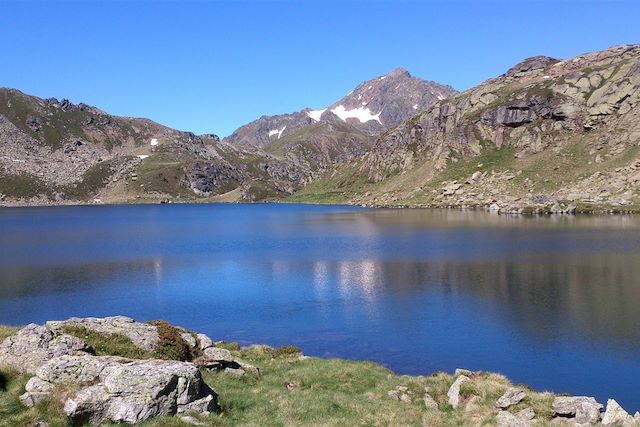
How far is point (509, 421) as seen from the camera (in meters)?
25.3

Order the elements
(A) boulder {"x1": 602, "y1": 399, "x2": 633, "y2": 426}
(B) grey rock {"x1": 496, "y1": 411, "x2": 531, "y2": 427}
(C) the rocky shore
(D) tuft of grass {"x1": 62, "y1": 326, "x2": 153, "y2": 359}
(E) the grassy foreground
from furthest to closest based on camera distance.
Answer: (D) tuft of grass {"x1": 62, "y1": 326, "x2": 153, "y2": 359} < (A) boulder {"x1": 602, "y1": 399, "x2": 633, "y2": 426} < (B) grey rock {"x1": 496, "y1": 411, "x2": 531, "y2": 427} < (E) the grassy foreground < (C) the rocky shore

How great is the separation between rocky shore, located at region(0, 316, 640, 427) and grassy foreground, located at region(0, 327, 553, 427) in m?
0.06

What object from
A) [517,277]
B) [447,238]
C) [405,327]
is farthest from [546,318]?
[447,238]

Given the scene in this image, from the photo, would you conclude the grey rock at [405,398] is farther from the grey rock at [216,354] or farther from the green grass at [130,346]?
the green grass at [130,346]

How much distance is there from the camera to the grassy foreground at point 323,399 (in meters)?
22.5

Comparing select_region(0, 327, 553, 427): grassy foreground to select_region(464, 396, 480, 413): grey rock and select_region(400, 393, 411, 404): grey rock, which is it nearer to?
select_region(464, 396, 480, 413): grey rock

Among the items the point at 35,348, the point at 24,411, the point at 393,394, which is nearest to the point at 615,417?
the point at 393,394

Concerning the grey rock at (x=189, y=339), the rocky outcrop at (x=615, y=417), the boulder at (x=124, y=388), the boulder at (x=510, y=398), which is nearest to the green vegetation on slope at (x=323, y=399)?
the boulder at (x=510, y=398)

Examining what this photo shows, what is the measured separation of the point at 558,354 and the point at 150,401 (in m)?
36.2

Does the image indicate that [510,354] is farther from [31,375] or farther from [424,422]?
[31,375]

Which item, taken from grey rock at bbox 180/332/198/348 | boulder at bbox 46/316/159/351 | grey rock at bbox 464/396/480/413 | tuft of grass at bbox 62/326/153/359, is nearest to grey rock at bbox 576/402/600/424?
grey rock at bbox 464/396/480/413

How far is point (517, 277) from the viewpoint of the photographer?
254 feet

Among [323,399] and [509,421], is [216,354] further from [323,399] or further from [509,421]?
[509,421]

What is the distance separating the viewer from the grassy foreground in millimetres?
22500
